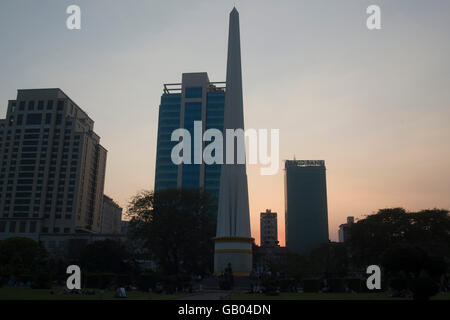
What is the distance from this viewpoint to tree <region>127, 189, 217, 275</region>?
50.8 metres

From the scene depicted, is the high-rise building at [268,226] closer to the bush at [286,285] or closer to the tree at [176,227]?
the tree at [176,227]

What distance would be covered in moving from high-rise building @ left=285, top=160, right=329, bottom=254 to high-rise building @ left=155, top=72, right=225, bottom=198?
174 feet

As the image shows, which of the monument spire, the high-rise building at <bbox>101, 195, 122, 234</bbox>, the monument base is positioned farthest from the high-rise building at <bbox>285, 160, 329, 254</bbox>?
the monument base

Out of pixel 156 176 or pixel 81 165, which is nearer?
pixel 156 176

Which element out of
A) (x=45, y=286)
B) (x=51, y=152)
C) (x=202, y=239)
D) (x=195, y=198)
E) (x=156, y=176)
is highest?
(x=51, y=152)

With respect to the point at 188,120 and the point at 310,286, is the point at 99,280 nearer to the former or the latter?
the point at 310,286

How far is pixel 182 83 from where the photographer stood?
380 ft

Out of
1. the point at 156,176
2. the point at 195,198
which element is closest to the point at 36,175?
the point at 156,176

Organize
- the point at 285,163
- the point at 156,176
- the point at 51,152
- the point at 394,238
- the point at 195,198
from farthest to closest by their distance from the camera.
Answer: the point at 285,163, the point at 51,152, the point at 156,176, the point at 394,238, the point at 195,198

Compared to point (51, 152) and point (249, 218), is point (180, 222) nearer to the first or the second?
point (249, 218)

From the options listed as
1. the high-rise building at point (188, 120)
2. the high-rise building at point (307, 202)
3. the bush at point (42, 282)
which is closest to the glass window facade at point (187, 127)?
the high-rise building at point (188, 120)
